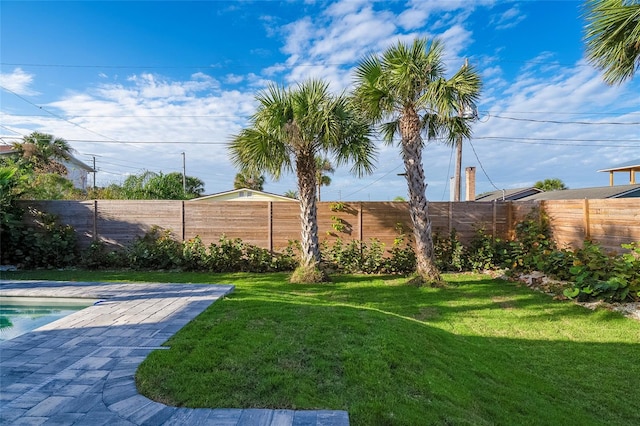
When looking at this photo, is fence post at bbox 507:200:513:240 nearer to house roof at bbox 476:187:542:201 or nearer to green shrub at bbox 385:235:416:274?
green shrub at bbox 385:235:416:274

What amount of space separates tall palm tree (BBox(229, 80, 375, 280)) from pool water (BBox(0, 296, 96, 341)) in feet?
14.1

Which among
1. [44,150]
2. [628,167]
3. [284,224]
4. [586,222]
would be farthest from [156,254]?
[628,167]

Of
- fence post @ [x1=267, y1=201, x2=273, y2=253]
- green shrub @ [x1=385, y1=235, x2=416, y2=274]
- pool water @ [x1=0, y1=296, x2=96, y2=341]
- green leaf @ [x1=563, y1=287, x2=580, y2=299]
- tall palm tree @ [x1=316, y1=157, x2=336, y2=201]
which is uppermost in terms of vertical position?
tall palm tree @ [x1=316, y1=157, x2=336, y2=201]

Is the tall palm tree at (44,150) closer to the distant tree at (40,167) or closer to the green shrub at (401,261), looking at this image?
the distant tree at (40,167)

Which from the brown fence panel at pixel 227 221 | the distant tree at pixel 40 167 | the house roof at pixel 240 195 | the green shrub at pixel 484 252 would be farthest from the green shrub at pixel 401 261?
the house roof at pixel 240 195

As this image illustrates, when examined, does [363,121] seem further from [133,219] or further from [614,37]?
[133,219]

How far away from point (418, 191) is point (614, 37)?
4.14m

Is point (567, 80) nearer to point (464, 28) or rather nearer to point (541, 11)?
point (541, 11)

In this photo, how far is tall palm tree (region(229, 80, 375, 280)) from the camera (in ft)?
24.4

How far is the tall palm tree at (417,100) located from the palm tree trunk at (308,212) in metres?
1.98

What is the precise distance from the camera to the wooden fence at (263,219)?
9789mm

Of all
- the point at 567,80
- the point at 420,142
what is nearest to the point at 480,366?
the point at 420,142

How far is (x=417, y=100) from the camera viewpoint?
298 inches

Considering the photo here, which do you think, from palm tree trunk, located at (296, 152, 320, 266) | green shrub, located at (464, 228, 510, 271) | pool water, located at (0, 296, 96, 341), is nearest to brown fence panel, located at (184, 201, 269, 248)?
palm tree trunk, located at (296, 152, 320, 266)
